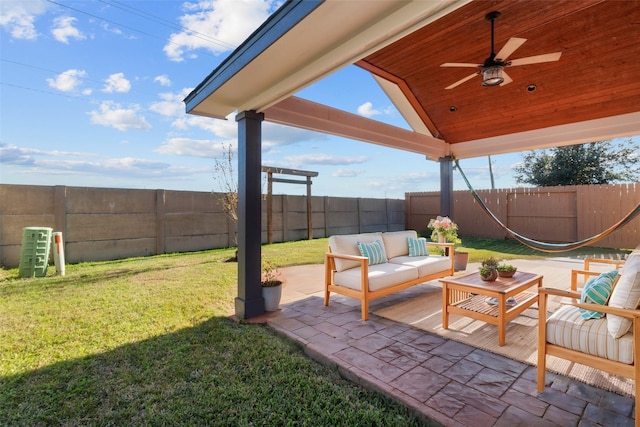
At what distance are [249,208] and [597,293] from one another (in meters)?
2.79

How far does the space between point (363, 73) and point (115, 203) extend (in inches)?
226

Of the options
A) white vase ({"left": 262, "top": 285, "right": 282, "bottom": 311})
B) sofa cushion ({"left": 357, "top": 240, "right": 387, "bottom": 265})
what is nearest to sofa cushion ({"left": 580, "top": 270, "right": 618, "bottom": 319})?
sofa cushion ({"left": 357, "top": 240, "right": 387, "bottom": 265})

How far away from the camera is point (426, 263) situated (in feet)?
12.8

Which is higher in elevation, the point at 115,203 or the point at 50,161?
the point at 50,161

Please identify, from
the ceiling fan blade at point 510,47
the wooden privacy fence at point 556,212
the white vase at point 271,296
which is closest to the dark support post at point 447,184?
the wooden privacy fence at point 556,212

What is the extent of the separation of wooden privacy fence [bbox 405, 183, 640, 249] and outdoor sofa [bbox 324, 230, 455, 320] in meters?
A: 3.86

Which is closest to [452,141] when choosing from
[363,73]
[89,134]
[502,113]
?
[502,113]

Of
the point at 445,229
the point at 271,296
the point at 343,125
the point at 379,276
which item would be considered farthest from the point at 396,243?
the point at 271,296

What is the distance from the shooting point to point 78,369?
2250 mm

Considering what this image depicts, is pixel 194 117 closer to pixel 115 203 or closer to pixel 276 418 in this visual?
pixel 276 418

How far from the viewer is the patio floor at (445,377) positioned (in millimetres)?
1662

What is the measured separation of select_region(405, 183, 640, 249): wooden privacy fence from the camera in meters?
7.72

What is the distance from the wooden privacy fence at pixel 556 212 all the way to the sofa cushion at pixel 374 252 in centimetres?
442

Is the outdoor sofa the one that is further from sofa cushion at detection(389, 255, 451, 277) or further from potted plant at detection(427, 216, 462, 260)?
potted plant at detection(427, 216, 462, 260)
